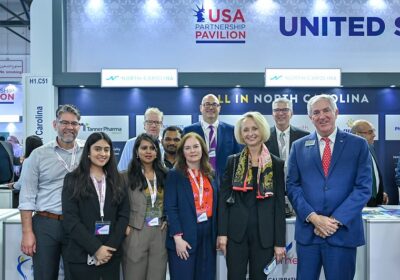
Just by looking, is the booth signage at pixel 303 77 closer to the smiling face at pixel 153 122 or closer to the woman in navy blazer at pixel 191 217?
the smiling face at pixel 153 122

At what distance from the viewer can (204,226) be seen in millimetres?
2637

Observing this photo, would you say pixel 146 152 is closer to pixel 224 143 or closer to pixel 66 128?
pixel 66 128

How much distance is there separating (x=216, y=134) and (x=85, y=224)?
168 cm

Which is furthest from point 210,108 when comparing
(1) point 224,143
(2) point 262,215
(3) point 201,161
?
(2) point 262,215

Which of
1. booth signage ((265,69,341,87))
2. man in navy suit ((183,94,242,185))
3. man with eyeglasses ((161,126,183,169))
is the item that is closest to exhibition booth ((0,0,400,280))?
booth signage ((265,69,341,87))

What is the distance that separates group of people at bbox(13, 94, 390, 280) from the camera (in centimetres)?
246

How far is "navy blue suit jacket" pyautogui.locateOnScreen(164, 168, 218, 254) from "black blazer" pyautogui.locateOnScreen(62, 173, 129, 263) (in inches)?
11.8

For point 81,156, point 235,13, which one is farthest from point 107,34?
point 81,156

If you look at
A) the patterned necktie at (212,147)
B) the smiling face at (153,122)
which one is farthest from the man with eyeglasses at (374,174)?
the smiling face at (153,122)

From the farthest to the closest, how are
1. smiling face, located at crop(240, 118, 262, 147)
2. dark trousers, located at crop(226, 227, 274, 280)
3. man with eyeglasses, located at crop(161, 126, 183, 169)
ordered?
man with eyeglasses, located at crop(161, 126, 183, 169) → smiling face, located at crop(240, 118, 262, 147) → dark trousers, located at crop(226, 227, 274, 280)

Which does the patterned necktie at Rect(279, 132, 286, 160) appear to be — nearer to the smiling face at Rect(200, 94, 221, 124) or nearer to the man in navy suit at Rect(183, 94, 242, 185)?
the man in navy suit at Rect(183, 94, 242, 185)

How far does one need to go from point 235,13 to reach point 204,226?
16.5 feet

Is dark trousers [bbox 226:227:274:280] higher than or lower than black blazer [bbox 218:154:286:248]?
lower

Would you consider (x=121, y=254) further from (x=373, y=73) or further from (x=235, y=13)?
(x=373, y=73)
